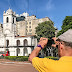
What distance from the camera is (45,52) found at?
39312mm

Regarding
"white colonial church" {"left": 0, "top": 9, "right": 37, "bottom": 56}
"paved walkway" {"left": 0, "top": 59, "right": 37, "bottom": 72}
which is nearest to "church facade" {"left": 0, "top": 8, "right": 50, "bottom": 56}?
"white colonial church" {"left": 0, "top": 9, "right": 37, "bottom": 56}

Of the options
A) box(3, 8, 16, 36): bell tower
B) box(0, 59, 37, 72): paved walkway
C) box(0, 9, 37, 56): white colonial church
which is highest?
box(3, 8, 16, 36): bell tower

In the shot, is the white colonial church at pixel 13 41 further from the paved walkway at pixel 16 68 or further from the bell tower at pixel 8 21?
the paved walkway at pixel 16 68

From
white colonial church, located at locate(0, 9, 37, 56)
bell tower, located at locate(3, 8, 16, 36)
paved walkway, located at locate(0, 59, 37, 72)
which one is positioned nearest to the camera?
paved walkway, located at locate(0, 59, 37, 72)

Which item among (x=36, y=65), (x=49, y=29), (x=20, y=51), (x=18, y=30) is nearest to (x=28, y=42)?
(x=20, y=51)

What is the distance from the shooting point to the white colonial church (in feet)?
135

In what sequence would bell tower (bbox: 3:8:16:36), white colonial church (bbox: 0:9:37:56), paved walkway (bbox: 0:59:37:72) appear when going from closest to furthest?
paved walkway (bbox: 0:59:37:72)
white colonial church (bbox: 0:9:37:56)
bell tower (bbox: 3:8:16:36)

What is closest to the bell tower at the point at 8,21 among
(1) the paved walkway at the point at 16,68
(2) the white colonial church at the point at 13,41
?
(2) the white colonial church at the point at 13,41

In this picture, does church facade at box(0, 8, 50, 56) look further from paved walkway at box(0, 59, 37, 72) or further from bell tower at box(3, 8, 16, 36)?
paved walkway at box(0, 59, 37, 72)

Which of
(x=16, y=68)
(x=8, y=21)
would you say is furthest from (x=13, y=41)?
(x=16, y=68)

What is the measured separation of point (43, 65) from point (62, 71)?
0.30 meters

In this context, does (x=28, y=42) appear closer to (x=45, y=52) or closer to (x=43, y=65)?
(x=45, y=52)

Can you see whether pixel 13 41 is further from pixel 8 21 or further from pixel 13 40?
pixel 8 21

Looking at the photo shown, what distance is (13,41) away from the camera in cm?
4291
